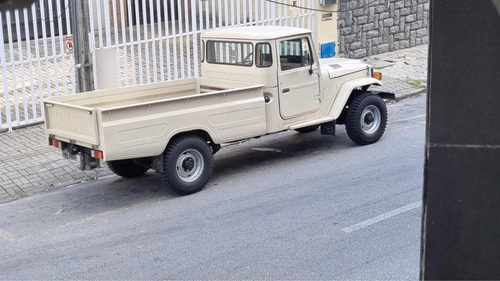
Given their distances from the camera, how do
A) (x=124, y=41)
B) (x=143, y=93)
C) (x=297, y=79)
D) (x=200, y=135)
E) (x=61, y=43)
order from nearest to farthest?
(x=200, y=135) → (x=143, y=93) → (x=297, y=79) → (x=61, y=43) → (x=124, y=41)

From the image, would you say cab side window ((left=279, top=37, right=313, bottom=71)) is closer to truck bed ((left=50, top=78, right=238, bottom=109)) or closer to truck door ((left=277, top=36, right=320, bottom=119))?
truck door ((left=277, top=36, right=320, bottom=119))

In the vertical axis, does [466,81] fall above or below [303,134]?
above

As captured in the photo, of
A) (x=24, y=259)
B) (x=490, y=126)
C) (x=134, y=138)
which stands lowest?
(x=24, y=259)

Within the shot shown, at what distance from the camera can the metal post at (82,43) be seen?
1095cm

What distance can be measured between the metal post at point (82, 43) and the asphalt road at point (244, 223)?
151 centimetres

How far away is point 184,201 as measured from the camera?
959 cm

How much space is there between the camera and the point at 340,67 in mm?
11828

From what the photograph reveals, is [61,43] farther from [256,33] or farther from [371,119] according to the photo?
[371,119]

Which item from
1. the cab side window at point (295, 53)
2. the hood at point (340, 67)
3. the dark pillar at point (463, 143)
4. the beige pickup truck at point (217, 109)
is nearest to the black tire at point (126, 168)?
the beige pickup truck at point (217, 109)

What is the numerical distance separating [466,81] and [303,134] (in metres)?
8.26

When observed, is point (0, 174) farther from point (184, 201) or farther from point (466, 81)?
point (466, 81)

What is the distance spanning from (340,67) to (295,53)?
1057 millimetres

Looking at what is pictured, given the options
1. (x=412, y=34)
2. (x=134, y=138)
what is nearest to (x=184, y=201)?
(x=134, y=138)

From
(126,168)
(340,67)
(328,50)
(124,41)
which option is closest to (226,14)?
(124,41)
